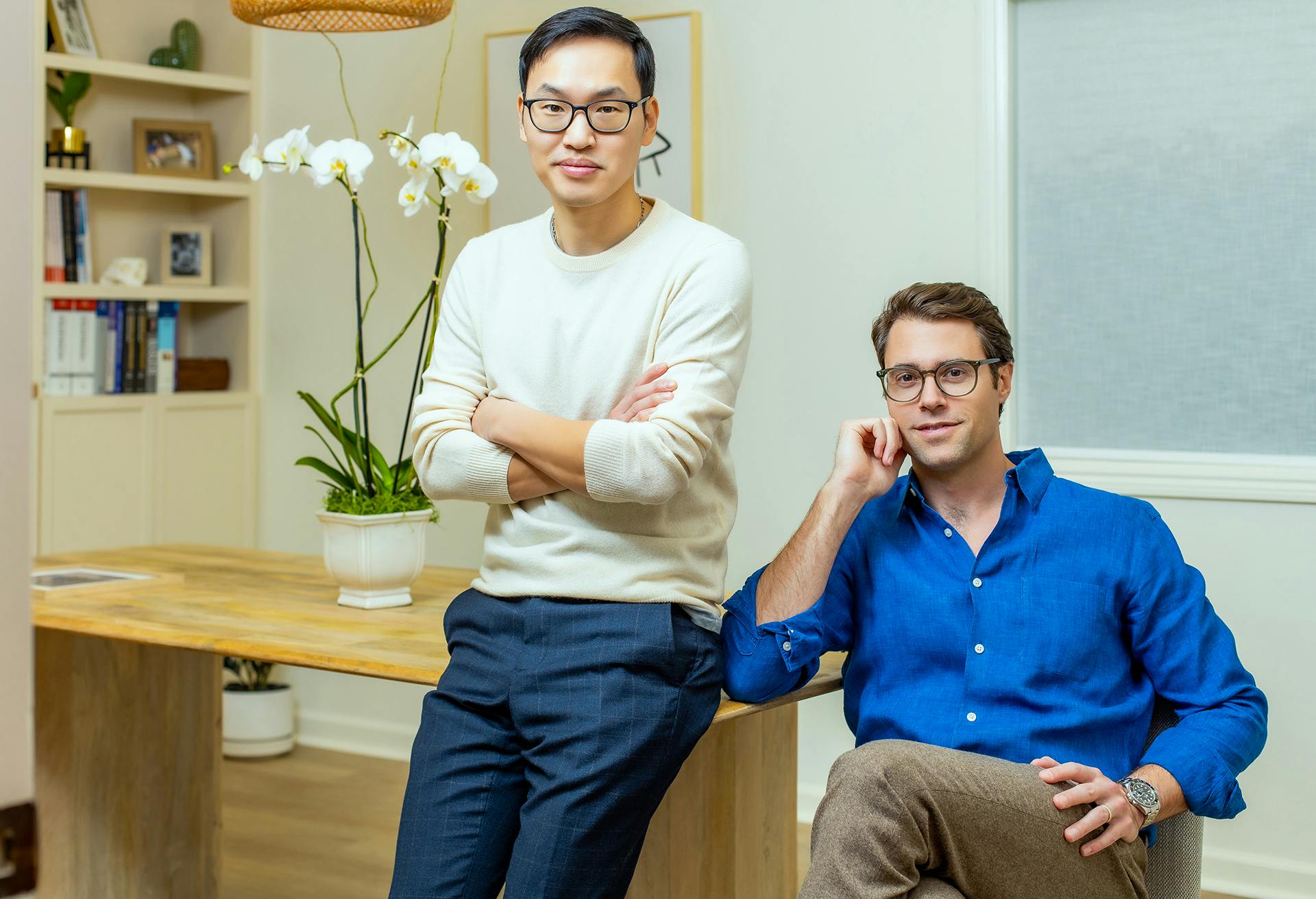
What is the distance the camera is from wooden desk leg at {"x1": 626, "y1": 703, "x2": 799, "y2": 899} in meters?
1.96

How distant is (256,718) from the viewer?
400 centimetres

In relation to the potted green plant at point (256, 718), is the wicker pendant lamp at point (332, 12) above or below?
above

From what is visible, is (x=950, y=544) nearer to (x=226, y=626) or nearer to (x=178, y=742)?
(x=226, y=626)

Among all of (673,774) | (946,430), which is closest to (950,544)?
(946,430)

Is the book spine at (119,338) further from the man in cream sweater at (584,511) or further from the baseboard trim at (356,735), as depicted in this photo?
the man in cream sweater at (584,511)

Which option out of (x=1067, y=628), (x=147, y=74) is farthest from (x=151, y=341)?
(x=1067, y=628)

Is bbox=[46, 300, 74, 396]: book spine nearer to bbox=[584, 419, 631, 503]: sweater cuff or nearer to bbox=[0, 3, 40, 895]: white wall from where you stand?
bbox=[584, 419, 631, 503]: sweater cuff

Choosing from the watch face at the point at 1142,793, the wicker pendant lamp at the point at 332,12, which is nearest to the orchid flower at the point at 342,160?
the wicker pendant lamp at the point at 332,12

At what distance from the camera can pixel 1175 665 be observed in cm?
173

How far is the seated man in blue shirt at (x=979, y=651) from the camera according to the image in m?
1.58

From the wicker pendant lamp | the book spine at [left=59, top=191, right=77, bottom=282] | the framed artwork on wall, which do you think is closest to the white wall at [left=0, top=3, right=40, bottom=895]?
the wicker pendant lamp

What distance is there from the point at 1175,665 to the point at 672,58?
221 centimetres

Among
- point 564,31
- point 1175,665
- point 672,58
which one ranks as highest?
point 672,58

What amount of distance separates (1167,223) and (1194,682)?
1.56 metres
